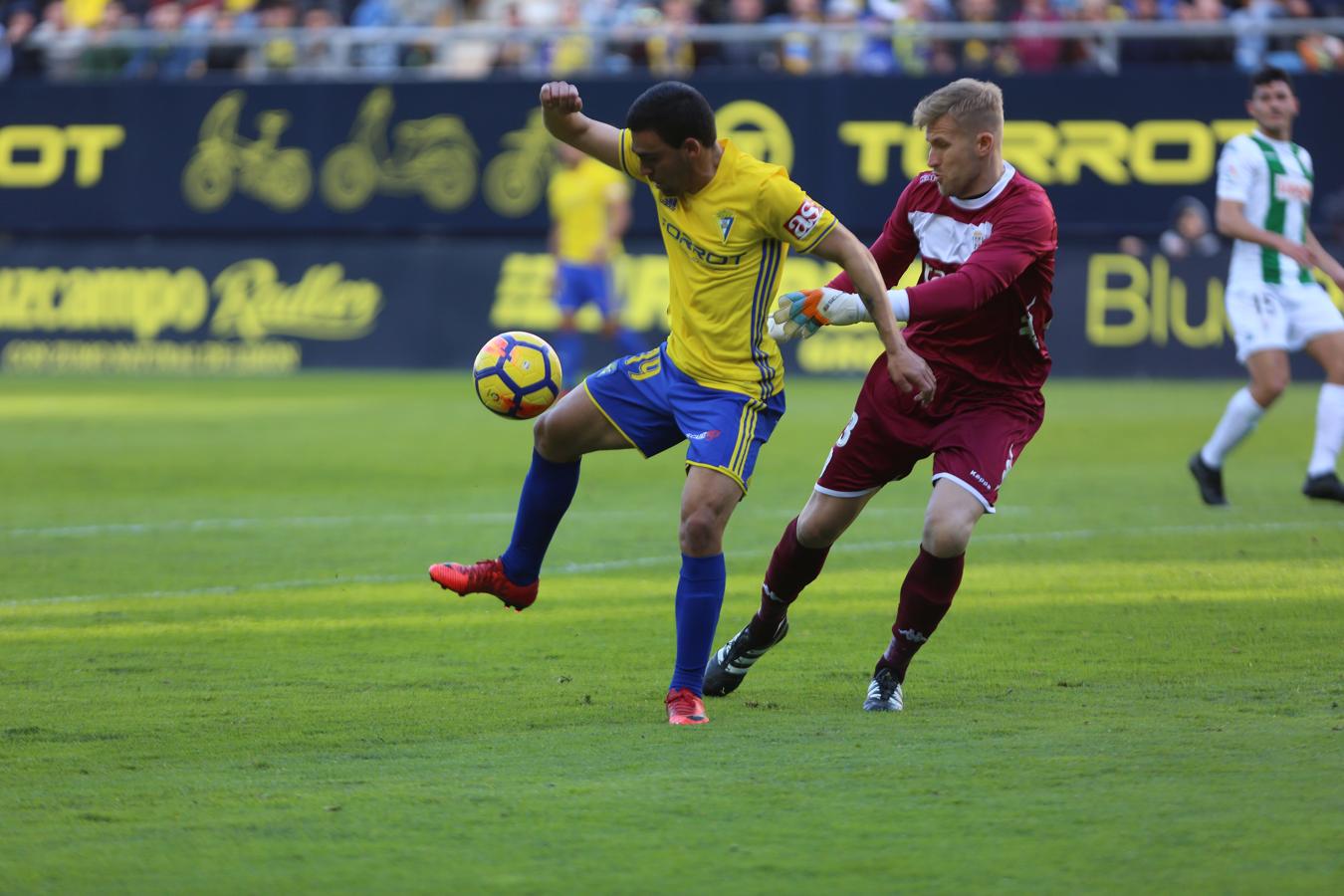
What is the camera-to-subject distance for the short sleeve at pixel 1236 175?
416 inches

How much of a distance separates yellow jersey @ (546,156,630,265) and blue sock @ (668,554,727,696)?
13.9 m

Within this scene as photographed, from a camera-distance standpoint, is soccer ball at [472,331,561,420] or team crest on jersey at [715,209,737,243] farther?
soccer ball at [472,331,561,420]

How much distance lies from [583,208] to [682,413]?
45.6 feet

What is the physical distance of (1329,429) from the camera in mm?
10625

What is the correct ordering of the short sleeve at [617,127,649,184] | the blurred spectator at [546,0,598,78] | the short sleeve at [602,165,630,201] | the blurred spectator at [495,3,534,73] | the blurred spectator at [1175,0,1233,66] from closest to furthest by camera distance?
the short sleeve at [617,127,649,184], the short sleeve at [602,165,630,201], the blurred spectator at [1175,0,1233,66], the blurred spectator at [546,0,598,78], the blurred spectator at [495,3,534,73]

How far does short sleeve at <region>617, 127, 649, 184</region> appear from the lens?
600cm

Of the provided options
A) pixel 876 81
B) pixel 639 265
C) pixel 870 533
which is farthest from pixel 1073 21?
pixel 870 533

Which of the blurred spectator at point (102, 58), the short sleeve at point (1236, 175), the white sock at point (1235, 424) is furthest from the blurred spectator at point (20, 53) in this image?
the white sock at point (1235, 424)

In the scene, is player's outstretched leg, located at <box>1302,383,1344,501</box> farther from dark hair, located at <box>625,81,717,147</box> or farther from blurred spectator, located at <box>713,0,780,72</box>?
blurred spectator, located at <box>713,0,780,72</box>

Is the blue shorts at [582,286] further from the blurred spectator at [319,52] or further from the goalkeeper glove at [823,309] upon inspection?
the goalkeeper glove at [823,309]

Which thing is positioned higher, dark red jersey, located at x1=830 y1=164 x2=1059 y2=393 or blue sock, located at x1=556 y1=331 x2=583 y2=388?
dark red jersey, located at x1=830 y1=164 x2=1059 y2=393

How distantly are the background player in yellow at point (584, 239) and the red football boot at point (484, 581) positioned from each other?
12915 millimetres

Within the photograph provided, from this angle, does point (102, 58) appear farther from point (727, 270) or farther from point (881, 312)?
point (881, 312)

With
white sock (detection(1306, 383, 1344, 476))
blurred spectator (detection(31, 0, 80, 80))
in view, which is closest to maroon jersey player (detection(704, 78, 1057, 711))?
white sock (detection(1306, 383, 1344, 476))
